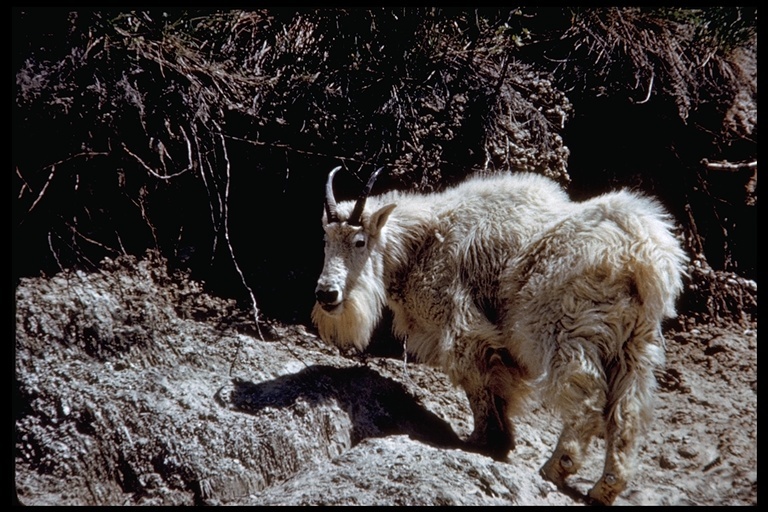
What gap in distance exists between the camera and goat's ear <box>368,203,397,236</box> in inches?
195

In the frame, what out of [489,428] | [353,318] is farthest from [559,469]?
[353,318]

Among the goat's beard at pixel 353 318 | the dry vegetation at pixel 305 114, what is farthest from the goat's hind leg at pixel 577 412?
the dry vegetation at pixel 305 114

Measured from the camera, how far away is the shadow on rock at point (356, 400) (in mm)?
4523

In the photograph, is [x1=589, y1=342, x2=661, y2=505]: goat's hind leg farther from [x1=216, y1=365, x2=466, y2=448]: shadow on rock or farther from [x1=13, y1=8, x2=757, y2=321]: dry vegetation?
[x1=13, y1=8, x2=757, y2=321]: dry vegetation

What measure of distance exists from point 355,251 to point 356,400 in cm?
106

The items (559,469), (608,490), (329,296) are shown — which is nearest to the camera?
(608,490)

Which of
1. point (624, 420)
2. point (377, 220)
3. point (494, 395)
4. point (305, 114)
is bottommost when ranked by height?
point (494, 395)

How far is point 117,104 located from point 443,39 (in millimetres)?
2945

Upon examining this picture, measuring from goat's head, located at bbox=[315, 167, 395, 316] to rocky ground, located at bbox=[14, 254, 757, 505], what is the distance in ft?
2.00

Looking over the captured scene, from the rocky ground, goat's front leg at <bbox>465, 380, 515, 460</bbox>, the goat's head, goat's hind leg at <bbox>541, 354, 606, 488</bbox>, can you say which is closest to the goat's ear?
the goat's head

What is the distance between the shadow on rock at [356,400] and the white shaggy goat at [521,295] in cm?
29

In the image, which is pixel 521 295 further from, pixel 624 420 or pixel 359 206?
pixel 359 206

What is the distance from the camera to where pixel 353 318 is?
193 inches

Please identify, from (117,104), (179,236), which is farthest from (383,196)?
(117,104)
